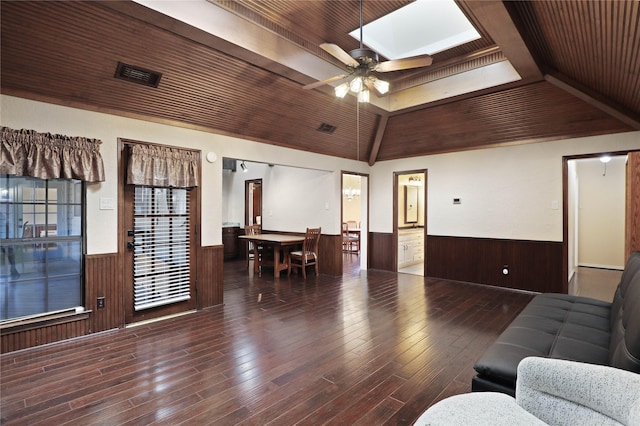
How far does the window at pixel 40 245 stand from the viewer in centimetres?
296

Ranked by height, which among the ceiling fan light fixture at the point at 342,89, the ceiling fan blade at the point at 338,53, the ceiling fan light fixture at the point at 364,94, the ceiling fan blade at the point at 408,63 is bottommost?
the ceiling fan light fixture at the point at 364,94

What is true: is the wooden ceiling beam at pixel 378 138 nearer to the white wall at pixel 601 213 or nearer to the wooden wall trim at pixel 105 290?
the wooden wall trim at pixel 105 290

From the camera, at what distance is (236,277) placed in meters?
6.26

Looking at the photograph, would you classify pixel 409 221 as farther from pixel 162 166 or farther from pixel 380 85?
pixel 162 166

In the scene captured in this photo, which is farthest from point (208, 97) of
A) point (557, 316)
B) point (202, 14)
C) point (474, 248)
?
point (474, 248)

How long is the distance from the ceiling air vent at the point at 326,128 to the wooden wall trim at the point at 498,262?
2.83 meters

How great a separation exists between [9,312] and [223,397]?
92.9 inches

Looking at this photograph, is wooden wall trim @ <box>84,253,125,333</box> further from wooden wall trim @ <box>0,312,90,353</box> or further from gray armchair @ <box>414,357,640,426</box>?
gray armchair @ <box>414,357,640,426</box>

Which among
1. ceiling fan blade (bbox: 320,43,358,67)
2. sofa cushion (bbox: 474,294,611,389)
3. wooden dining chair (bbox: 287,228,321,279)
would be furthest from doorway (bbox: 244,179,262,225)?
sofa cushion (bbox: 474,294,611,389)

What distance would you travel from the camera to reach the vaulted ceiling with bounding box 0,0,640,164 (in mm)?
2693

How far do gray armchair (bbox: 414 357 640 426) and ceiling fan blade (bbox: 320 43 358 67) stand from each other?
2718 millimetres

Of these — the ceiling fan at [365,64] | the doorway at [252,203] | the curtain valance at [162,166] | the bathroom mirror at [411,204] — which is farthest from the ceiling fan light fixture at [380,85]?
the doorway at [252,203]

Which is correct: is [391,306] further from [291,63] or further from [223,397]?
[291,63]

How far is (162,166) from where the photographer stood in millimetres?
3820
